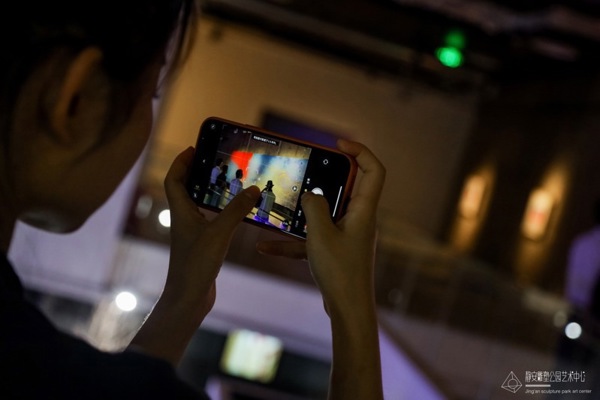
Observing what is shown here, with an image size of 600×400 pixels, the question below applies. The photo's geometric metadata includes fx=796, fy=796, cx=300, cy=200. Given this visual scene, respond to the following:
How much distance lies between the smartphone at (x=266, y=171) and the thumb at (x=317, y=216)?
35 millimetres

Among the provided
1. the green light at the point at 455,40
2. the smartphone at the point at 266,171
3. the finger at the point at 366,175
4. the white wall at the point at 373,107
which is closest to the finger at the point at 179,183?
the smartphone at the point at 266,171

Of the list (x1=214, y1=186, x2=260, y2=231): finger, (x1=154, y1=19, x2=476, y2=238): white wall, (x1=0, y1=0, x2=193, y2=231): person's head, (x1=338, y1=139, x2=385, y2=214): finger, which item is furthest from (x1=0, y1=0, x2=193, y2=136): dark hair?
(x1=154, y1=19, x2=476, y2=238): white wall

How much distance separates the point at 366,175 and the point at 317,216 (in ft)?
0.24

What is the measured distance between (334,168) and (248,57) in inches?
283

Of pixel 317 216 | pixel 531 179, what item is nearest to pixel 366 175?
pixel 317 216

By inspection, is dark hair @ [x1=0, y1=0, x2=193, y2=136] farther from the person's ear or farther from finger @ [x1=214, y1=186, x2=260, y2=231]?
finger @ [x1=214, y1=186, x2=260, y2=231]

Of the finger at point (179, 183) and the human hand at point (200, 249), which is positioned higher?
the finger at point (179, 183)

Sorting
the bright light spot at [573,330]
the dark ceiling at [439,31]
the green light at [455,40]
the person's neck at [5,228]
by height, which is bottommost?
the bright light spot at [573,330]

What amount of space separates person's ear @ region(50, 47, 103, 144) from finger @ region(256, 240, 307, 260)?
299 millimetres

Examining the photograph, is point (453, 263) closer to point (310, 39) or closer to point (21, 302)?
point (310, 39)

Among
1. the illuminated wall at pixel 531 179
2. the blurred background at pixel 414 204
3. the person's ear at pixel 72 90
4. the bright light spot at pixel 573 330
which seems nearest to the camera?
the person's ear at pixel 72 90

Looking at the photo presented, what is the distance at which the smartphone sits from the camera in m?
0.73

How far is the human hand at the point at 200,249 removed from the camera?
619mm

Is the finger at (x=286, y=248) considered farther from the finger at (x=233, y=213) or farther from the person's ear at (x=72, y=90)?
the person's ear at (x=72, y=90)
